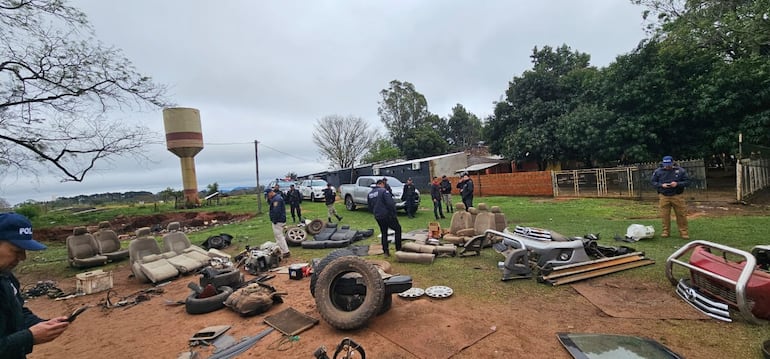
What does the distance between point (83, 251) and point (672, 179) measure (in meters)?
14.1

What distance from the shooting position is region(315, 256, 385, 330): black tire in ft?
11.9

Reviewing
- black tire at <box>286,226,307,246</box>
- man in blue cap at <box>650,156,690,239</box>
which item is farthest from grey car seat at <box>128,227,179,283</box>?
man in blue cap at <box>650,156,690,239</box>

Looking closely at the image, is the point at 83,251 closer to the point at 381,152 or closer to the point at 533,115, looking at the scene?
the point at 533,115

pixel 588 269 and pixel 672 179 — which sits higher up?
pixel 672 179

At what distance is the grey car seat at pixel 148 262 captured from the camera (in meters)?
6.57

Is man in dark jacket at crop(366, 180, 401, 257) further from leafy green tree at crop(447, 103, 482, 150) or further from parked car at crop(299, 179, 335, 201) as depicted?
leafy green tree at crop(447, 103, 482, 150)

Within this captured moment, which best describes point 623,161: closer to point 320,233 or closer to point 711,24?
point 711,24

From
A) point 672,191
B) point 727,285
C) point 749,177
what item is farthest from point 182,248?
point 749,177

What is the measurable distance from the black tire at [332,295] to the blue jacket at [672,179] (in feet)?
21.9

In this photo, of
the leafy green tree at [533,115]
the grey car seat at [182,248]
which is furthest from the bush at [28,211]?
the leafy green tree at [533,115]

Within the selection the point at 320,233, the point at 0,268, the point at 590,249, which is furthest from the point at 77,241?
the point at 590,249

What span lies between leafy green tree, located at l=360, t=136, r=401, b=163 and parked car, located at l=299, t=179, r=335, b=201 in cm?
1700

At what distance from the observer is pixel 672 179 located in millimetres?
6734

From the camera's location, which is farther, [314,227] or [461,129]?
[461,129]
